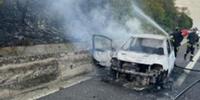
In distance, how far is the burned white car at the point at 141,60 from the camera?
9570 mm

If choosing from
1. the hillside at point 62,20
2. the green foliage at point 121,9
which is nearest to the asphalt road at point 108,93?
the hillside at point 62,20

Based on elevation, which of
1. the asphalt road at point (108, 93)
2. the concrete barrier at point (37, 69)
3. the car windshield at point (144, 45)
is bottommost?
the asphalt road at point (108, 93)

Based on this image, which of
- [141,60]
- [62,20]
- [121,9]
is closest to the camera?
[141,60]

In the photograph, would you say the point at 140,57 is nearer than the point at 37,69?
No

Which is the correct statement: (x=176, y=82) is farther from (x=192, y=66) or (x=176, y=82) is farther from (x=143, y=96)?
(x=192, y=66)

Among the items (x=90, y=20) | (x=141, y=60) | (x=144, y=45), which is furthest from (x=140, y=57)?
(x=90, y=20)

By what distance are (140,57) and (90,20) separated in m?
6.05

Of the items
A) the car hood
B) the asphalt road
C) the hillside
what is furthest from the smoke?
the asphalt road

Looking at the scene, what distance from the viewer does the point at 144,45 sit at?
37.5 feet

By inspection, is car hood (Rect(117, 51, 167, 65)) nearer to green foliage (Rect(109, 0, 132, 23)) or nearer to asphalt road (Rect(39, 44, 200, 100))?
asphalt road (Rect(39, 44, 200, 100))

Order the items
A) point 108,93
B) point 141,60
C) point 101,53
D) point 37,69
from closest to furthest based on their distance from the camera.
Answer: point 37,69
point 108,93
point 141,60
point 101,53

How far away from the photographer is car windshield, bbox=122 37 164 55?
1095cm

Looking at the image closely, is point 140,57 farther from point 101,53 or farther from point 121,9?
point 121,9

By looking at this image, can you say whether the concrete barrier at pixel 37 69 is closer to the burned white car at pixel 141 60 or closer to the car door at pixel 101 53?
the car door at pixel 101 53
